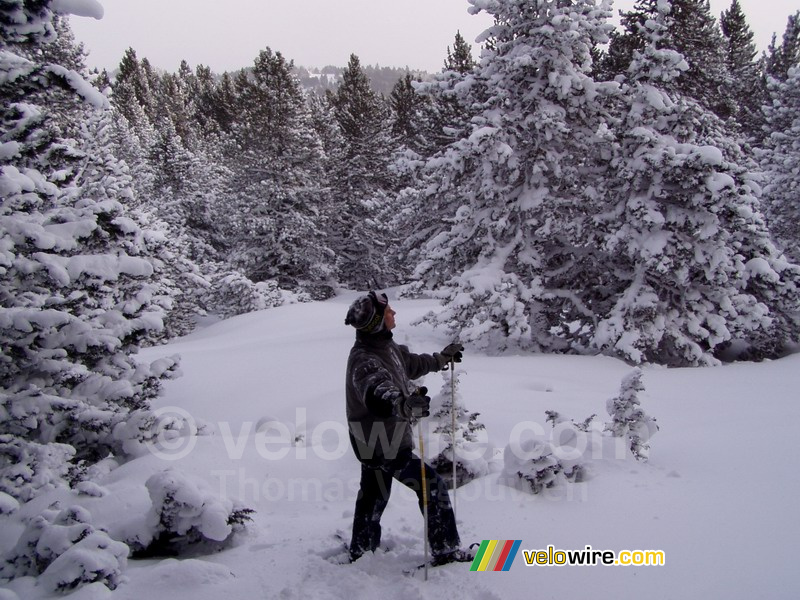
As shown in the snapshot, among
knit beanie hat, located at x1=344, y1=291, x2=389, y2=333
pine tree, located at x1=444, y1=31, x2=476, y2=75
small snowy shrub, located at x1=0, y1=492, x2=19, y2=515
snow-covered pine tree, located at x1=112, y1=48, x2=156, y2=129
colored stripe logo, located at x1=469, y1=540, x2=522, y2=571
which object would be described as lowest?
colored stripe logo, located at x1=469, y1=540, x2=522, y2=571

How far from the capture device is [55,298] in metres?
5.95

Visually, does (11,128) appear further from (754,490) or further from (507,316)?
(507,316)

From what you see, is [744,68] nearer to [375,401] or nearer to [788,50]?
[788,50]

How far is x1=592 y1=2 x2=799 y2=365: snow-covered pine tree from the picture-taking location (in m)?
11.1

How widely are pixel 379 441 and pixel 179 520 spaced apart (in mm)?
1756

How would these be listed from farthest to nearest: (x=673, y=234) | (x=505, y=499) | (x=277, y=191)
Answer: (x=277, y=191)
(x=673, y=234)
(x=505, y=499)

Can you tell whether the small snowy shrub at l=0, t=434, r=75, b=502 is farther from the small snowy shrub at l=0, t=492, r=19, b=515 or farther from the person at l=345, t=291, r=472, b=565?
the person at l=345, t=291, r=472, b=565

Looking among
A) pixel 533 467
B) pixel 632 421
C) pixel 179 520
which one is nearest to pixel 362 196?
pixel 632 421

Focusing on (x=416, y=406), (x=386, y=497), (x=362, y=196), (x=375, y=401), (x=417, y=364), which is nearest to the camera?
(x=416, y=406)

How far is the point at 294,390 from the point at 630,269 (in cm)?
866

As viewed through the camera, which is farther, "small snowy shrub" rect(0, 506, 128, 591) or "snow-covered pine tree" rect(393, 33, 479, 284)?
"snow-covered pine tree" rect(393, 33, 479, 284)

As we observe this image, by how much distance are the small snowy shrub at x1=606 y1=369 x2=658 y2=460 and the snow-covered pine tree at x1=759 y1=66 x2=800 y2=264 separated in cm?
1936

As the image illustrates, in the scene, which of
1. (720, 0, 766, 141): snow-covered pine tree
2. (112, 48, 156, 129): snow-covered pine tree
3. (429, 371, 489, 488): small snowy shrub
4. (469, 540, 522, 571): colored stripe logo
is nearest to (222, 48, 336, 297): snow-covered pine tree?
(429, 371, 489, 488): small snowy shrub

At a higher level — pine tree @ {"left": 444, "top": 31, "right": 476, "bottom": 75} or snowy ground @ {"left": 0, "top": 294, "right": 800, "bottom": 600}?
pine tree @ {"left": 444, "top": 31, "right": 476, "bottom": 75}
